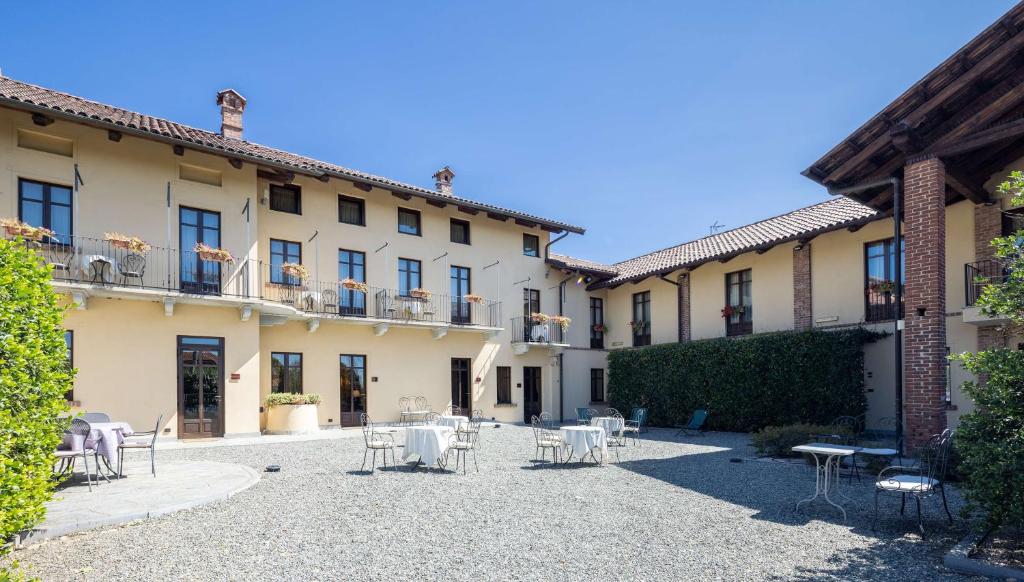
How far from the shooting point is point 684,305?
18.8 metres

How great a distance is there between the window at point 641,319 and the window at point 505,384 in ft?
15.2

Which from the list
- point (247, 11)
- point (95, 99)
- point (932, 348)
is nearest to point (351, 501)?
point (247, 11)

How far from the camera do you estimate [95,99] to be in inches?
552

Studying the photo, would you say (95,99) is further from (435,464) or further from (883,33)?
(883,33)

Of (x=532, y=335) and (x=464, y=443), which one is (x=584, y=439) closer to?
(x=464, y=443)

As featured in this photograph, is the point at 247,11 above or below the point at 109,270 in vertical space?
above

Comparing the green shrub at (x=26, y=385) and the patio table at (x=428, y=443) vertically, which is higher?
the green shrub at (x=26, y=385)

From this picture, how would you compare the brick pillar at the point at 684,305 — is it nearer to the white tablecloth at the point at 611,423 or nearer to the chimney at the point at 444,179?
the white tablecloth at the point at 611,423

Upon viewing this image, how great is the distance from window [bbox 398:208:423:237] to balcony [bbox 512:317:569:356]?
448 centimetres

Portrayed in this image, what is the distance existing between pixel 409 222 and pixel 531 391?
7.10 m

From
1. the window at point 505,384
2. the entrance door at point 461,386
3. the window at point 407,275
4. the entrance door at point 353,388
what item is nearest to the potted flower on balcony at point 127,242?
the entrance door at point 353,388

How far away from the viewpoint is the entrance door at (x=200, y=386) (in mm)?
12883

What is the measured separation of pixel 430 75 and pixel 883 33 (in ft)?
25.6

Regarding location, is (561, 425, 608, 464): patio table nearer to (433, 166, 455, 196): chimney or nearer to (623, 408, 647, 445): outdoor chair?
(623, 408, 647, 445): outdoor chair
